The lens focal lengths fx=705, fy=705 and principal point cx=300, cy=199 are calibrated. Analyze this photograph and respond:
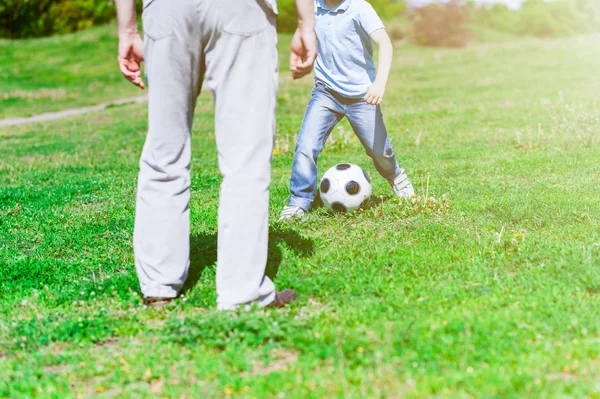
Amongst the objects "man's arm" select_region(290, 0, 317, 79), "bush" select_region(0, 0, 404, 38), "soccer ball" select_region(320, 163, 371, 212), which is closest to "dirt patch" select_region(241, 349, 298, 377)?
"man's arm" select_region(290, 0, 317, 79)

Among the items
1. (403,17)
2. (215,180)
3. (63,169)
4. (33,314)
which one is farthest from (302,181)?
(403,17)

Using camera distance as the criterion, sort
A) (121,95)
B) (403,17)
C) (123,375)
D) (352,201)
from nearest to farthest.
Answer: (123,375)
(352,201)
(121,95)
(403,17)

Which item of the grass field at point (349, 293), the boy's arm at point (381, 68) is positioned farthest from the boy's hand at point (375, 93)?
the grass field at point (349, 293)

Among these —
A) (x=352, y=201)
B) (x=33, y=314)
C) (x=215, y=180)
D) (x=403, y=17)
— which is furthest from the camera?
(x=403, y=17)

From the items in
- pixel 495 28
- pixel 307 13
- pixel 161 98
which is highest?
pixel 307 13

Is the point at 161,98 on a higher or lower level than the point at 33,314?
higher

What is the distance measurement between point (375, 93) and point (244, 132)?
2037mm

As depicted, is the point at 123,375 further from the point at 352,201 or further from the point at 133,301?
the point at 352,201

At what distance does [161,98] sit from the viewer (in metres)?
3.62

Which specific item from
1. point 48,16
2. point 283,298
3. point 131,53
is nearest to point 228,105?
point 131,53

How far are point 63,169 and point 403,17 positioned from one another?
4398cm

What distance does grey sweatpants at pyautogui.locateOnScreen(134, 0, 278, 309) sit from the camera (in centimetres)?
349

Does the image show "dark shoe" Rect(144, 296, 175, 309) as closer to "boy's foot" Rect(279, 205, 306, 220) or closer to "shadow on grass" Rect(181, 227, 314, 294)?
"shadow on grass" Rect(181, 227, 314, 294)

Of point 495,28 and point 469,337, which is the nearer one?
point 469,337
